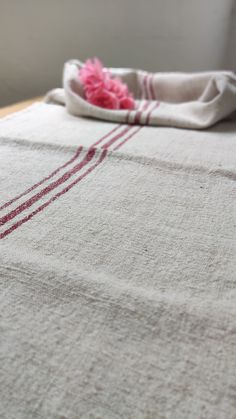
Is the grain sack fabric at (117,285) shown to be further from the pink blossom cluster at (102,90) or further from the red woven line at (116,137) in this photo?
the pink blossom cluster at (102,90)

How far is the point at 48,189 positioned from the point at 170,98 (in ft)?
1.72

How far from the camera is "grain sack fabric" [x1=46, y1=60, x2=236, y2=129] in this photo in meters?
0.74

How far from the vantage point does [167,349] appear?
0.27 m

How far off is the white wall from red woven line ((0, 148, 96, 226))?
28.1 inches

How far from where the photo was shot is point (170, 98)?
0.90m

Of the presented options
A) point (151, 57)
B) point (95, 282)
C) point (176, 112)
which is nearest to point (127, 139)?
point (176, 112)

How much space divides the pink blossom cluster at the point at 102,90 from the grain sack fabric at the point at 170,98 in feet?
0.07

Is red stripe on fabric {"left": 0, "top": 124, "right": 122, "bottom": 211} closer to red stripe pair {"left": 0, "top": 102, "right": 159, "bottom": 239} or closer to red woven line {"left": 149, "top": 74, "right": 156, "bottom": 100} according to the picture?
red stripe pair {"left": 0, "top": 102, "right": 159, "bottom": 239}

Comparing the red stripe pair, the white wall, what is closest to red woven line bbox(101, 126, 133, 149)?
the red stripe pair

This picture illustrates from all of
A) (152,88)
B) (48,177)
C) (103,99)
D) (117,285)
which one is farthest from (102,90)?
(117,285)

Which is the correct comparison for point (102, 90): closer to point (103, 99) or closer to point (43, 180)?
point (103, 99)

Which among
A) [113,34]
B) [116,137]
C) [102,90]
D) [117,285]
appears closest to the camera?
[117,285]

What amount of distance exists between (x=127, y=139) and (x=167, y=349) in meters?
0.47

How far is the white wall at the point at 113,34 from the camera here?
1.13 metres
